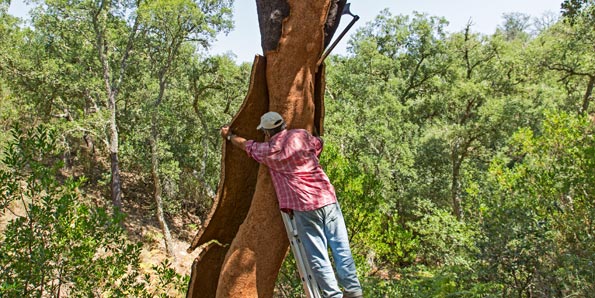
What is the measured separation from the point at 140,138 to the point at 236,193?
14.7m

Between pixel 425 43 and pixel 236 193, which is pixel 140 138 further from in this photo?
pixel 236 193

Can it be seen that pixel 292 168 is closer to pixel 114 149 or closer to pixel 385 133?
pixel 385 133

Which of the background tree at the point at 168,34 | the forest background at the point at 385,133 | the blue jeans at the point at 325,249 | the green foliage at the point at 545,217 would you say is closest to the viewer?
the blue jeans at the point at 325,249

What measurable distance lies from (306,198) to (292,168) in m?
0.19

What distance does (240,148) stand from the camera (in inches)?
110

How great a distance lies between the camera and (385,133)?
1340 centimetres

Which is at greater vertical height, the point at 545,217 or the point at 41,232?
the point at 41,232

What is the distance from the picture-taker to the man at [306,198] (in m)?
2.60

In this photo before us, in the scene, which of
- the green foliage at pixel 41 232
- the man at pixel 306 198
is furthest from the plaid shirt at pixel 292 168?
the green foliage at pixel 41 232

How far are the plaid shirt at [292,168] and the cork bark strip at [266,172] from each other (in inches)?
3.7

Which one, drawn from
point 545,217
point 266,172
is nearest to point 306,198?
point 266,172

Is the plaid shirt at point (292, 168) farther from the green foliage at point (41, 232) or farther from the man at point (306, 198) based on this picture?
the green foliage at point (41, 232)

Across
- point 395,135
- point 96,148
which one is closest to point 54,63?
point 96,148

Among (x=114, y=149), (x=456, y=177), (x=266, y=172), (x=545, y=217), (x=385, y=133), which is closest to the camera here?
(x=266, y=172)
